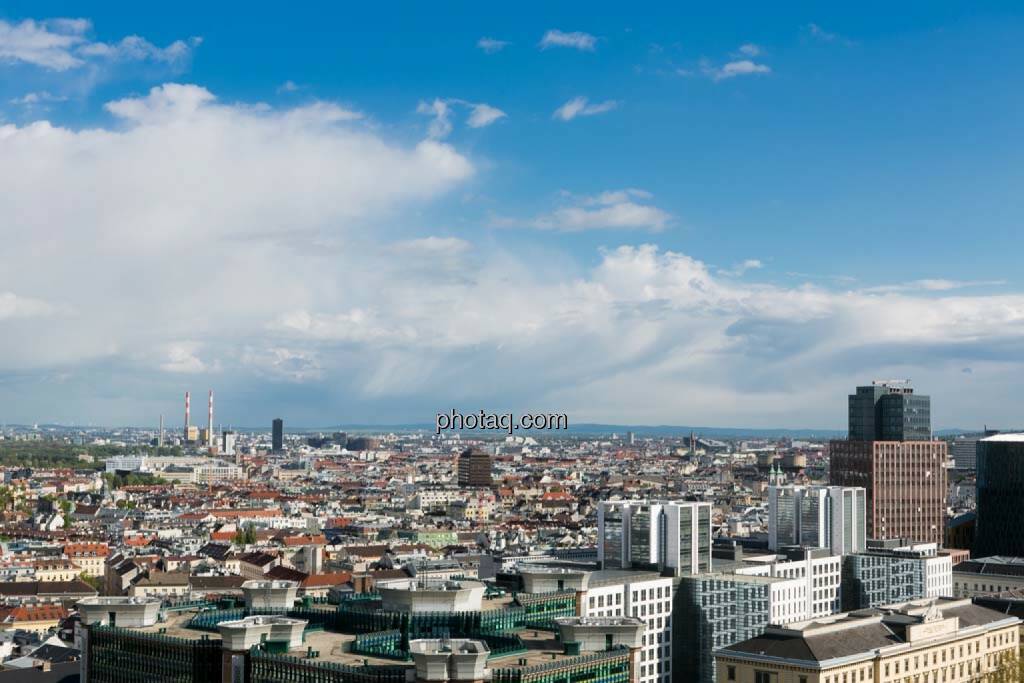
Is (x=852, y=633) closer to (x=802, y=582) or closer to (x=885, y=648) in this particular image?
(x=885, y=648)

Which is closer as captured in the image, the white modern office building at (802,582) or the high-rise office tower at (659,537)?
the high-rise office tower at (659,537)

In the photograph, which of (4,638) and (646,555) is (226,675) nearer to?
(646,555)

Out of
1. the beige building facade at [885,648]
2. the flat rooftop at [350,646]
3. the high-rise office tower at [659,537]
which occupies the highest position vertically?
the high-rise office tower at [659,537]

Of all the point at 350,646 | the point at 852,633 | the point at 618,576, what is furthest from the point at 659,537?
the point at 350,646

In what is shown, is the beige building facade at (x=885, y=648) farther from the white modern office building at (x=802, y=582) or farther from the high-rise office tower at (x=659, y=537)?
the high-rise office tower at (x=659, y=537)

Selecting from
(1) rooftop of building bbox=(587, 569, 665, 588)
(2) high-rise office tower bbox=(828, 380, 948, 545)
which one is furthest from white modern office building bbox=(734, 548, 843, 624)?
(2) high-rise office tower bbox=(828, 380, 948, 545)

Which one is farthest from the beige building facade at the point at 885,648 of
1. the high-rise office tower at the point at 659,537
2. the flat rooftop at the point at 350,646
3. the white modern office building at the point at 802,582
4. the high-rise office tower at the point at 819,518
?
the high-rise office tower at the point at 819,518
